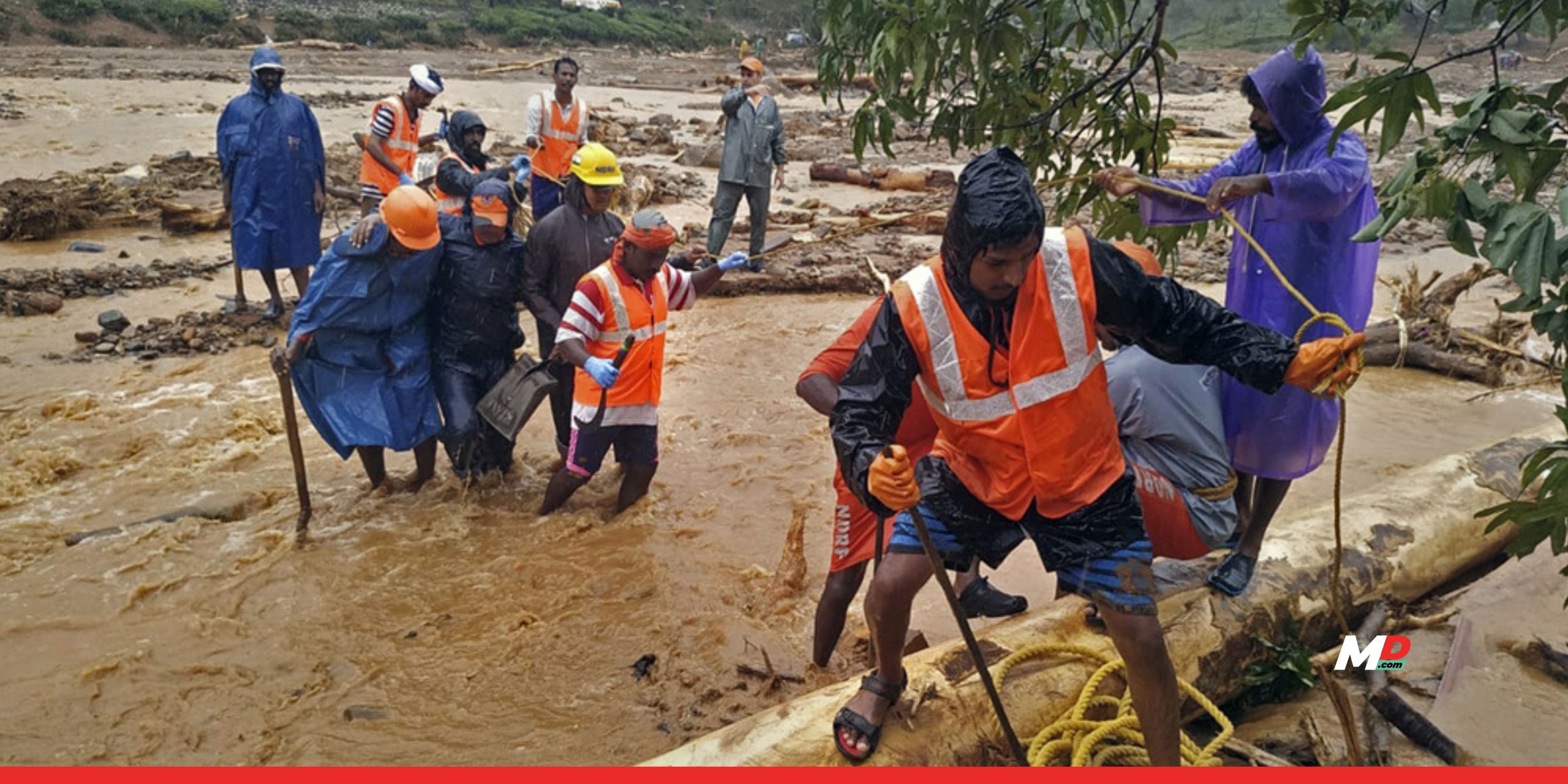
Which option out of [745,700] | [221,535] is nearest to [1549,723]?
[745,700]

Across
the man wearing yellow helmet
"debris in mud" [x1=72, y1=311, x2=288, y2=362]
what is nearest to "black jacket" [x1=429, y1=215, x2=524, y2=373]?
the man wearing yellow helmet

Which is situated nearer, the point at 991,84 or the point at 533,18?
the point at 991,84

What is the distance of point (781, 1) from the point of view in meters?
44.9

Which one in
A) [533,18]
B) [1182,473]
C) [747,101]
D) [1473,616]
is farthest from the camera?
[533,18]

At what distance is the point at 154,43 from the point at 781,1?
80.1 feet

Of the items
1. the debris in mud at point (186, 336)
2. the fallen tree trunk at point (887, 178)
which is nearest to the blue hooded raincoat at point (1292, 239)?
the debris in mud at point (186, 336)

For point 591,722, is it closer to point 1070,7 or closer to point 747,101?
point 1070,7

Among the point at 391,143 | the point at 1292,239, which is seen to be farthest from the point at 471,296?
the point at 1292,239

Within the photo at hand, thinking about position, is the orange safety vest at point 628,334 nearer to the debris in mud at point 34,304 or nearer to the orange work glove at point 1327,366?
the orange work glove at point 1327,366

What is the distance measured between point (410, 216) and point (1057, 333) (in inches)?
131

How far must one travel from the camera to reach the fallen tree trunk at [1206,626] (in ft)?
9.06

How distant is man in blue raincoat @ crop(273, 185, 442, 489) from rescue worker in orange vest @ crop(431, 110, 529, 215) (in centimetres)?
70

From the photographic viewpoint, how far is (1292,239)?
11.0ft

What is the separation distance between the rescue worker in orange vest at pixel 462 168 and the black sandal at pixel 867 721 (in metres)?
3.68
